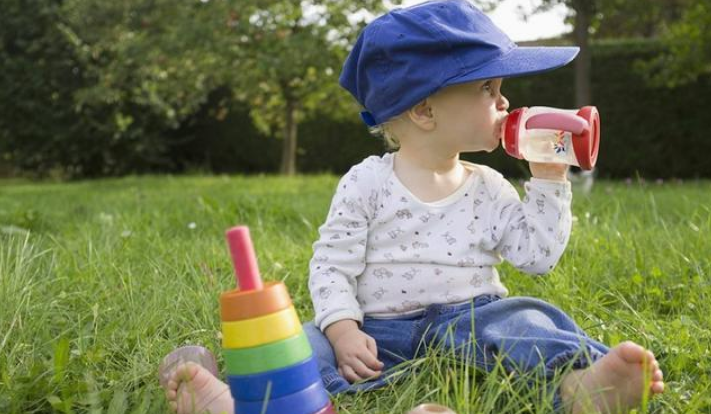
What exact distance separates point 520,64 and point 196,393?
3.23ft

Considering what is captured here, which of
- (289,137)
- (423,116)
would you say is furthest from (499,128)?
(289,137)

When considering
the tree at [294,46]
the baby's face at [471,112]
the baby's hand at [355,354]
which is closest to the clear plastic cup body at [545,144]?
the baby's face at [471,112]

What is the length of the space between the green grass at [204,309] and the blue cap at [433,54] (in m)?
0.60

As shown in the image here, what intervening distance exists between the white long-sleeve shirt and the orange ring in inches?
24.7

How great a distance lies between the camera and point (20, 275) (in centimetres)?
237

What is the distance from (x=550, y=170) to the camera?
5.96 feet

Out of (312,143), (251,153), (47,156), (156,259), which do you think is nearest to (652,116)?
(312,143)

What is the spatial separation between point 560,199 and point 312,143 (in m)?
11.7

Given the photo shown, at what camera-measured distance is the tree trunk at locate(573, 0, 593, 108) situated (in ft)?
28.5

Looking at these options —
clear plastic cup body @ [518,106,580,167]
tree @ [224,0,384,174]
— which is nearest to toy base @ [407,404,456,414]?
clear plastic cup body @ [518,106,580,167]

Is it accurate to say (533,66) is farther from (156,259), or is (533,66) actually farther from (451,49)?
(156,259)

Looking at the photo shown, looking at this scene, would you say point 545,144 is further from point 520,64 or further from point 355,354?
point 355,354

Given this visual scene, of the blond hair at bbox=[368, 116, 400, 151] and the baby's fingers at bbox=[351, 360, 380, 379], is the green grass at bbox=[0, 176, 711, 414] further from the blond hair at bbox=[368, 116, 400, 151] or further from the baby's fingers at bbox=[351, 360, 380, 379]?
the blond hair at bbox=[368, 116, 400, 151]

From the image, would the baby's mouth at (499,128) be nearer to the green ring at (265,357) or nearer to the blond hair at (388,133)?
the blond hair at (388,133)
